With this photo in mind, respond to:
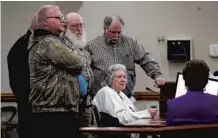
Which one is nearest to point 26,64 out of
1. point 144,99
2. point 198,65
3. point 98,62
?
point 198,65

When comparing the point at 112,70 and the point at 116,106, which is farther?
the point at 112,70

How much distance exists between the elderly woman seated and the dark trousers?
68 cm

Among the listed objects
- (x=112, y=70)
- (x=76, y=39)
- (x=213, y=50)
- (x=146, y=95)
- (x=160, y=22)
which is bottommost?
(x=146, y=95)

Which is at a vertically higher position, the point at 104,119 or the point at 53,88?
the point at 53,88

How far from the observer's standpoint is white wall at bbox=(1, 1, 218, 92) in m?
5.41

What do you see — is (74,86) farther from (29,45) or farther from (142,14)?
(142,14)

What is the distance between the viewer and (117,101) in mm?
3887

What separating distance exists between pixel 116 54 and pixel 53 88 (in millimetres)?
1561

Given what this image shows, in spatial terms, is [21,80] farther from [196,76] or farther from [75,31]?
[196,76]

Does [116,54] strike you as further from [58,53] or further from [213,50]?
[58,53]

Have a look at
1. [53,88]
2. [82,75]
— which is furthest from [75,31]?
[53,88]

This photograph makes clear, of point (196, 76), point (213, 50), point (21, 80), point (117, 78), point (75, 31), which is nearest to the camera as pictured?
point (196, 76)

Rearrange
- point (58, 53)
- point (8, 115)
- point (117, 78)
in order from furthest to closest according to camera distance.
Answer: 1. point (8, 115)
2. point (117, 78)
3. point (58, 53)

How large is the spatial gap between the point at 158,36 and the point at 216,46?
0.62m
